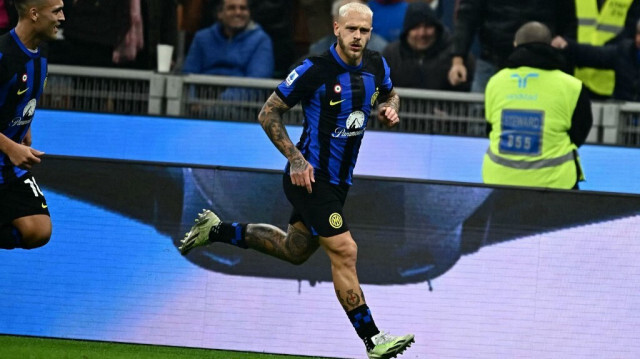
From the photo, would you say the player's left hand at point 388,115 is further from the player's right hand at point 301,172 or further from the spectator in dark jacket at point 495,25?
the spectator in dark jacket at point 495,25

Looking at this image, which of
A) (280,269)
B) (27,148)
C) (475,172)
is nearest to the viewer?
(27,148)

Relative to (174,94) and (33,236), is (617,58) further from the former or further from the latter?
(33,236)

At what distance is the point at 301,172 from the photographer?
7918 mm

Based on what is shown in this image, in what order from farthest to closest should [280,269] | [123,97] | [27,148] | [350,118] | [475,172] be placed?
1. [123,97]
2. [475,172]
3. [280,269]
4. [350,118]
5. [27,148]

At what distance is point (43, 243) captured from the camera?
323 inches

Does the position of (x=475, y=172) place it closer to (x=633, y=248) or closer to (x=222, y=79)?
(x=222, y=79)

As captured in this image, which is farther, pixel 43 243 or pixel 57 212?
pixel 57 212

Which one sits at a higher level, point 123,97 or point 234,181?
point 234,181

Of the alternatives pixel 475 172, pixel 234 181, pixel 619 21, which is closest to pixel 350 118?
pixel 234 181

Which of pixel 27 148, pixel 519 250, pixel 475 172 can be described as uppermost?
pixel 27 148

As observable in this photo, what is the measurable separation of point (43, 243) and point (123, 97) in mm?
6064

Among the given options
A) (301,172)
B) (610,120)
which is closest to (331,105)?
(301,172)

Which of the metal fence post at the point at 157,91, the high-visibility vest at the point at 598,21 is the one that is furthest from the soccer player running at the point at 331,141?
the metal fence post at the point at 157,91

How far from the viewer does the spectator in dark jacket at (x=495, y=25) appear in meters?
13.2
